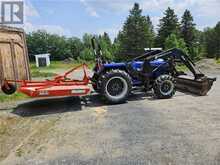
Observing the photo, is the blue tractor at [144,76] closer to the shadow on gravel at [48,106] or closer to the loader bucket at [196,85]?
the loader bucket at [196,85]

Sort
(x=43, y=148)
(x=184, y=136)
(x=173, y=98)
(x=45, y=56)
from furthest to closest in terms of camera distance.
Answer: (x=45, y=56) < (x=173, y=98) < (x=184, y=136) < (x=43, y=148)

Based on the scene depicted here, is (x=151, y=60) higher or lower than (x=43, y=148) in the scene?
higher

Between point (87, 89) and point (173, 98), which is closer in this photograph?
point (87, 89)

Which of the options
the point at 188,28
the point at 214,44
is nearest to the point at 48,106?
the point at 188,28

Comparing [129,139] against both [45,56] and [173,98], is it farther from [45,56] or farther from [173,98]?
[45,56]

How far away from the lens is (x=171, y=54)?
32.8 ft

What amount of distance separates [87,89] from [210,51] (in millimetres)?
Result: 62884

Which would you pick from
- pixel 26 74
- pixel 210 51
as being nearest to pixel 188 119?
pixel 26 74

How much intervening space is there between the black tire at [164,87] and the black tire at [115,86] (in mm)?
900

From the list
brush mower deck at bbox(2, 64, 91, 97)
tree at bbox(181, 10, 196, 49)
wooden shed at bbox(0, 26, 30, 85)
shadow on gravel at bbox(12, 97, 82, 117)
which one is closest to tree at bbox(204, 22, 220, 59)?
tree at bbox(181, 10, 196, 49)

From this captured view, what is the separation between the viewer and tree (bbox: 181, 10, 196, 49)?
53781 millimetres

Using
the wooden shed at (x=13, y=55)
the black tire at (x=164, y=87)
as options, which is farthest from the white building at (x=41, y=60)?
the black tire at (x=164, y=87)

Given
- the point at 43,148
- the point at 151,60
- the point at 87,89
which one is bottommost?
the point at 43,148

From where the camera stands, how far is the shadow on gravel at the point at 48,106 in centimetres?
823
